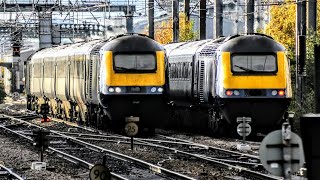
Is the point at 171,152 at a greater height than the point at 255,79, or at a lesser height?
lesser

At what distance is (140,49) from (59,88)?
10.5m

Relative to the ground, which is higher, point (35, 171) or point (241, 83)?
point (241, 83)

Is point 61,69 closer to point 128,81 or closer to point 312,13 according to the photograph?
point 128,81

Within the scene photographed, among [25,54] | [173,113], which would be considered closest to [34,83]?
[173,113]

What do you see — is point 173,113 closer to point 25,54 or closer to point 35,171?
point 35,171

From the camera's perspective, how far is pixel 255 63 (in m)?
27.0

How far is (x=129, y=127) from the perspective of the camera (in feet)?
81.9

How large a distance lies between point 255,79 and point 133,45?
3851 millimetres

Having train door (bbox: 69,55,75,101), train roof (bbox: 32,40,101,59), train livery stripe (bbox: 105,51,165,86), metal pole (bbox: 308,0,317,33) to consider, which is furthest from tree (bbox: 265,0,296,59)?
train livery stripe (bbox: 105,51,165,86)

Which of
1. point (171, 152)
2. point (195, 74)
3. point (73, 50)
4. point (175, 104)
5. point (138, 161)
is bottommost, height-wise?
point (171, 152)

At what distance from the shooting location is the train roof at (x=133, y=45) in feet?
92.6

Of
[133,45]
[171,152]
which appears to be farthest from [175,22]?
[171,152]

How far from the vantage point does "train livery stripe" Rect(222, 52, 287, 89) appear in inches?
1057

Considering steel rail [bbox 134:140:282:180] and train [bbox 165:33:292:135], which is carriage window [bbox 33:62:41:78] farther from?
steel rail [bbox 134:140:282:180]
